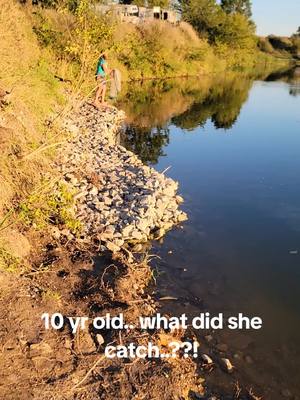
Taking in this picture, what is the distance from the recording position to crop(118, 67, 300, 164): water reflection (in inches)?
660

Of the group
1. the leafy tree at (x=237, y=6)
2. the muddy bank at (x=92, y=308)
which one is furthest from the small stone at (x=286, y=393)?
the leafy tree at (x=237, y=6)

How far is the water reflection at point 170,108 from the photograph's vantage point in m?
16.8

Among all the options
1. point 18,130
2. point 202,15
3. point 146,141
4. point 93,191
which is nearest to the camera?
point 18,130

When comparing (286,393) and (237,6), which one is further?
(237,6)

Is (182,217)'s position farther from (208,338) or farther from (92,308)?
(92,308)

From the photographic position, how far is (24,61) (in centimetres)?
1333

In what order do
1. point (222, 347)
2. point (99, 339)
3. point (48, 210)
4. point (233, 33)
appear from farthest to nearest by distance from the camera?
point (233, 33) → point (48, 210) → point (222, 347) → point (99, 339)

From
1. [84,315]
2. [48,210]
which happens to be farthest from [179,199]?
[84,315]

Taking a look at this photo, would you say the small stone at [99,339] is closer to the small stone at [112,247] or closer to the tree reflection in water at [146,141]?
the small stone at [112,247]

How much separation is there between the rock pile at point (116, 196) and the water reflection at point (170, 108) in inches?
127

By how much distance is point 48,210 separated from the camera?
686 cm

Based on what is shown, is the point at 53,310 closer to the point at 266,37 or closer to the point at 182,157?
the point at 182,157

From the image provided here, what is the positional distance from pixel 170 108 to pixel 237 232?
1579 cm

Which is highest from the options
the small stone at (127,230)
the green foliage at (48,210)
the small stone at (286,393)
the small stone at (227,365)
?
the green foliage at (48,210)
